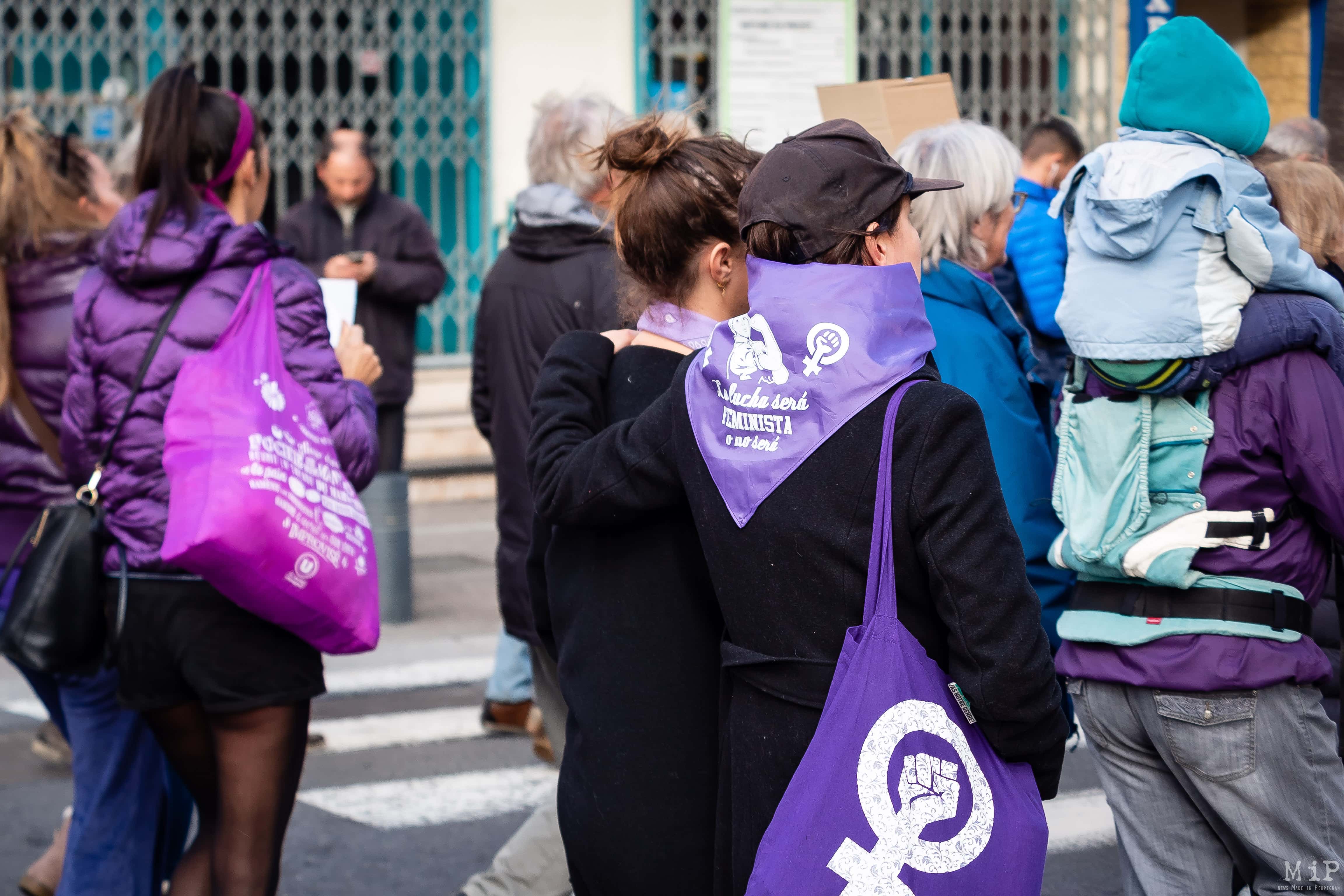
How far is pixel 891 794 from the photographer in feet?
6.09

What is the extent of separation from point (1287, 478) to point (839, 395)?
3.85 feet

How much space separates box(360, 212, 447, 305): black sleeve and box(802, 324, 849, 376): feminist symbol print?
562 centimetres

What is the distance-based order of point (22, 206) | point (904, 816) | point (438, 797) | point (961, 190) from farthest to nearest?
1. point (438, 797)
2. point (22, 206)
3. point (961, 190)
4. point (904, 816)

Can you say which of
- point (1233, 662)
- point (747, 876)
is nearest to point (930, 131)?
point (1233, 662)

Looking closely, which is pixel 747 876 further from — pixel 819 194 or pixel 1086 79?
pixel 1086 79

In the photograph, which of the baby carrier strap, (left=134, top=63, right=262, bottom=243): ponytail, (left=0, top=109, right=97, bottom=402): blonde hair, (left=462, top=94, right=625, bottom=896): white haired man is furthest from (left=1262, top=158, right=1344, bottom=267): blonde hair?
(left=0, top=109, right=97, bottom=402): blonde hair

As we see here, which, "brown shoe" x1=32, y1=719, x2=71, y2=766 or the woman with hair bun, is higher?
the woman with hair bun

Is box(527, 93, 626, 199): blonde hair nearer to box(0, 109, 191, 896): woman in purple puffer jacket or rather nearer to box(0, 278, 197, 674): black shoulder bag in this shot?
box(0, 109, 191, 896): woman in purple puffer jacket

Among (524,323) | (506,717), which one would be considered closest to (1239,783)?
(524,323)

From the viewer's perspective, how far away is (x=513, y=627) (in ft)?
14.5

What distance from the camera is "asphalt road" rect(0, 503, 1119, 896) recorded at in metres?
4.37

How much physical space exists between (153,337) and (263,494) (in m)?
0.45

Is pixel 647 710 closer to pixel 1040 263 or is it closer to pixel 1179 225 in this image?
pixel 1179 225

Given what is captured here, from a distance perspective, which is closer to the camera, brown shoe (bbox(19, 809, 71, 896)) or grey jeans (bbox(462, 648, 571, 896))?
grey jeans (bbox(462, 648, 571, 896))
